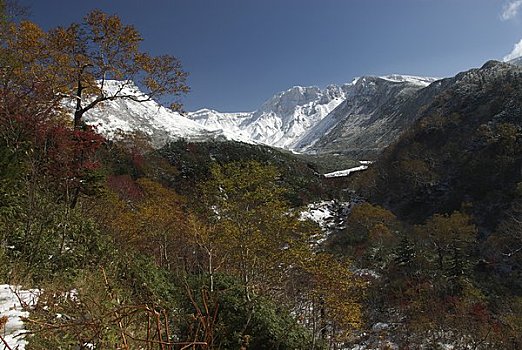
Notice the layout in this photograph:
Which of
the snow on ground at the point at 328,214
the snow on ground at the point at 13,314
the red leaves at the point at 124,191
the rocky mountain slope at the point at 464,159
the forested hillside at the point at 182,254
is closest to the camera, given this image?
the snow on ground at the point at 13,314

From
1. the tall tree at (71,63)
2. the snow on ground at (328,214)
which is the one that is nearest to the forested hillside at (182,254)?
the tall tree at (71,63)

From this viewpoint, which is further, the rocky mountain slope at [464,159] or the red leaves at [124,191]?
the rocky mountain slope at [464,159]

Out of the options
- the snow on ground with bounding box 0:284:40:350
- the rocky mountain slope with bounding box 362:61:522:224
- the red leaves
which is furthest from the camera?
the rocky mountain slope with bounding box 362:61:522:224

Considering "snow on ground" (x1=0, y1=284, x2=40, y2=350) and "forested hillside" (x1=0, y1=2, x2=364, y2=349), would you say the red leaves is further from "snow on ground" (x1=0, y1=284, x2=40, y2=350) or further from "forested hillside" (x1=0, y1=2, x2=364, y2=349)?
"snow on ground" (x1=0, y1=284, x2=40, y2=350)

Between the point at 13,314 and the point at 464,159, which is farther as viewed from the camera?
the point at 464,159

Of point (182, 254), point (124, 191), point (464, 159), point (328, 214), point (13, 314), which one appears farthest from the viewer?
point (328, 214)

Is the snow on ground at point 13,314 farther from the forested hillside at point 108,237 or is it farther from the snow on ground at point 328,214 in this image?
the snow on ground at point 328,214

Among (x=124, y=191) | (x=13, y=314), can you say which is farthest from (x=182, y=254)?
(x=13, y=314)

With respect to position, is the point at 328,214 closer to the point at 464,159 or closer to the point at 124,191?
the point at 464,159

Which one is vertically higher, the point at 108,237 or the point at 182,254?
the point at 108,237

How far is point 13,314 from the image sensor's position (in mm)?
3736

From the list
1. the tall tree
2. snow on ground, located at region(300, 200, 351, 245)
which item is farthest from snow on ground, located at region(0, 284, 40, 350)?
snow on ground, located at region(300, 200, 351, 245)

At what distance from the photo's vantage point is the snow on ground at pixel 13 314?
125 inches

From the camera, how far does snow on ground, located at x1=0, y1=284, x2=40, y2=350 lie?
10.4ft
